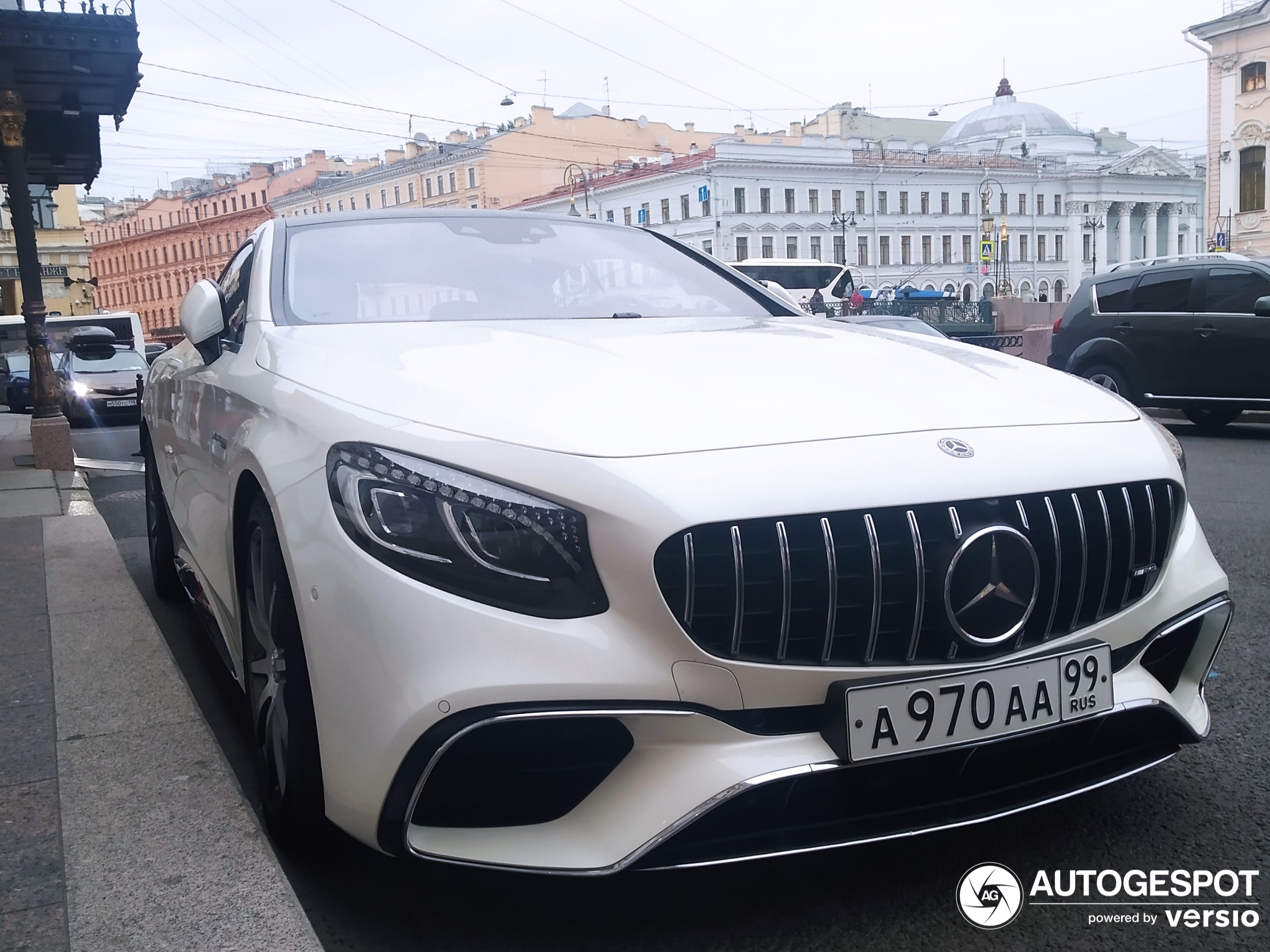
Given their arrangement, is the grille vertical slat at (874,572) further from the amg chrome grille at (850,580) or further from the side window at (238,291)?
the side window at (238,291)

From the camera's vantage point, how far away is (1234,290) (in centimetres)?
1112

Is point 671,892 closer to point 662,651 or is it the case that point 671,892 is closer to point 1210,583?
point 662,651

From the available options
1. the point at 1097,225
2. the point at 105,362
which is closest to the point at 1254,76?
the point at 105,362

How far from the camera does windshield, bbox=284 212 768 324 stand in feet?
10.5

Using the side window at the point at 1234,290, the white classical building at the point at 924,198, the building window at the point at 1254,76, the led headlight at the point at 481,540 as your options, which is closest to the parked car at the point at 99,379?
the side window at the point at 1234,290

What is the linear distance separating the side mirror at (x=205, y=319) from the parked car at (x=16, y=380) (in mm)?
21584

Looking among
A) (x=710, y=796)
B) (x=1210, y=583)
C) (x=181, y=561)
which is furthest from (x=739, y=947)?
(x=181, y=561)

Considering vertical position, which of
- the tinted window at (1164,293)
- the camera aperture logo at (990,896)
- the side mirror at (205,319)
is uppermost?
the side mirror at (205,319)

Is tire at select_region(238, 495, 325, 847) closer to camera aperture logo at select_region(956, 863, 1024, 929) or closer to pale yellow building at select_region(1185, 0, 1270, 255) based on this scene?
camera aperture logo at select_region(956, 863, 1024, 929)

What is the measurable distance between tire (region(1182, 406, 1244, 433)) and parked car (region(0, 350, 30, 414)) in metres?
19.4

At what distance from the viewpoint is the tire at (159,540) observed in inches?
186

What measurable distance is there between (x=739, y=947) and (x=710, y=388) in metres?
0.98

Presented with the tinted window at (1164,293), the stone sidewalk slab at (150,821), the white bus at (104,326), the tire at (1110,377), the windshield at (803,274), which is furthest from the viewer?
the windshield at (803,274)

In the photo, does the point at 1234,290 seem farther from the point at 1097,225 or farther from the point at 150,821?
the point at 1097,225
